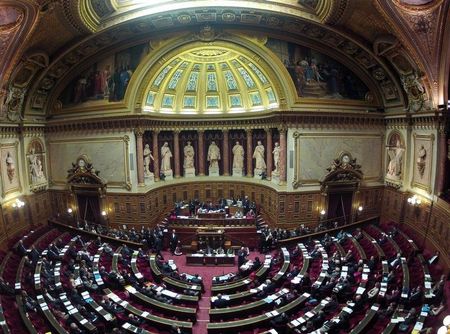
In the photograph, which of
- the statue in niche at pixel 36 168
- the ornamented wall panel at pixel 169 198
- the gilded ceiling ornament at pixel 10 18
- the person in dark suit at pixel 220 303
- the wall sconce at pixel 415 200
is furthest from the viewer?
the ornamented wall panel at pixel 169 198

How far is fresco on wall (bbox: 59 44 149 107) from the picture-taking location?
22.0m

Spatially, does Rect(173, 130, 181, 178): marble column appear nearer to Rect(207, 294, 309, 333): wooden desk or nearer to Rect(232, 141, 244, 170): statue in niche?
Rect(232, 141, 244, 170): statue in niche

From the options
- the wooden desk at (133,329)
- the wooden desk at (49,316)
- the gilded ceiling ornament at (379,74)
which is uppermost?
the gilded ceiling ornament at (379,74)

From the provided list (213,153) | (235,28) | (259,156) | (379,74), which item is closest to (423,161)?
(379,74)

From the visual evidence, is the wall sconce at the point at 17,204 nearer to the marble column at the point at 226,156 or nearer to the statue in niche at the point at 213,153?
the statue in niche at the point at 213,153

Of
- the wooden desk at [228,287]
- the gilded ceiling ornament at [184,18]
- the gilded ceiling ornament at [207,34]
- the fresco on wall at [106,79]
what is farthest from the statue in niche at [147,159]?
the wooden desk at [228,287]

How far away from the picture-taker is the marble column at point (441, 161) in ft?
57.0

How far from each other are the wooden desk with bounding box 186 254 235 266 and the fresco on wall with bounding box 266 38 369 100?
1225cm

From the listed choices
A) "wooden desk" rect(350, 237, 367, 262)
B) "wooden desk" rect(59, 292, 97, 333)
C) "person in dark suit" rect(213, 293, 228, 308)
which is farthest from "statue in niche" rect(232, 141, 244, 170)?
"wooden desk" rect(59, 292, 97, 333)

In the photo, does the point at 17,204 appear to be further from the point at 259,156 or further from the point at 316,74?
the point at 316,74

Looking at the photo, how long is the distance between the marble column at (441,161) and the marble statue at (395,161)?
389 cm

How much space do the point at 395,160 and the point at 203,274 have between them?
15.2 meters

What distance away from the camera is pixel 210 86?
2756 cm

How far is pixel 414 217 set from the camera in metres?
20.0
